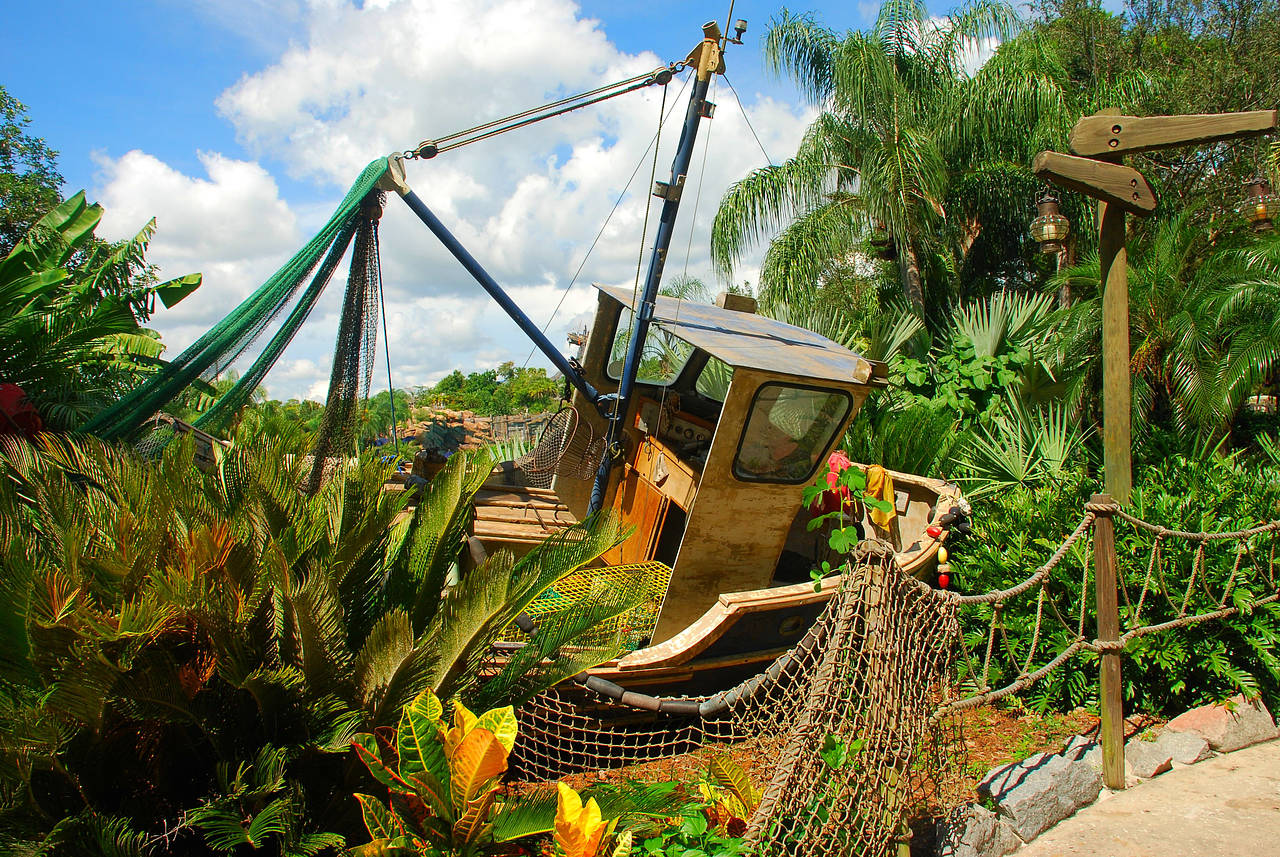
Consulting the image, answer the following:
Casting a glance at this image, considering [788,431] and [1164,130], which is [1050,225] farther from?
[788,431]

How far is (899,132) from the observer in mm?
12289

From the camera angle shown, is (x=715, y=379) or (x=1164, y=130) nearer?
(x=1164, y=130)

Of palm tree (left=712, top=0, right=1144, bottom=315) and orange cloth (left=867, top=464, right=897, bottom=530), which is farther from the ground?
palm tree (left=712, top=0, right=1144, bottom=315)

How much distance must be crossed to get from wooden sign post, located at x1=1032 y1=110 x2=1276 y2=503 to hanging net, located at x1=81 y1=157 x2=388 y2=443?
11.7ft

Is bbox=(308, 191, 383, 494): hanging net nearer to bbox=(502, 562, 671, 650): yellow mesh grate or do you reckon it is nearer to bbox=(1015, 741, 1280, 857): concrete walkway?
bbox=(502, 562, 671, 650): yellow mesh grate

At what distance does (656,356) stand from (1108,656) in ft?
13.1

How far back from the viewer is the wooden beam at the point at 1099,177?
377 centimetres

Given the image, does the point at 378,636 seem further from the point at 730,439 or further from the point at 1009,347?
the point at 1009,347

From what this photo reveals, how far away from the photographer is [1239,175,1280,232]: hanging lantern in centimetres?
843

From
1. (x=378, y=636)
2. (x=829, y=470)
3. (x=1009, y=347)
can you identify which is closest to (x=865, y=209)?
(x=1009, y=347)

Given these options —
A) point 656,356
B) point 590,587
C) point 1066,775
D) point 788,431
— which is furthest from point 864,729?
point 656,356

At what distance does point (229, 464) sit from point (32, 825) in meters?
1.37

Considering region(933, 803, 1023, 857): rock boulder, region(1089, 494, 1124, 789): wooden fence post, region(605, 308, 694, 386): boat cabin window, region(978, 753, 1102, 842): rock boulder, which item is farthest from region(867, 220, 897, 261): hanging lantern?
region(933, 803, 1023, 857): rock boulder

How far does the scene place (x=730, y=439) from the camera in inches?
182
